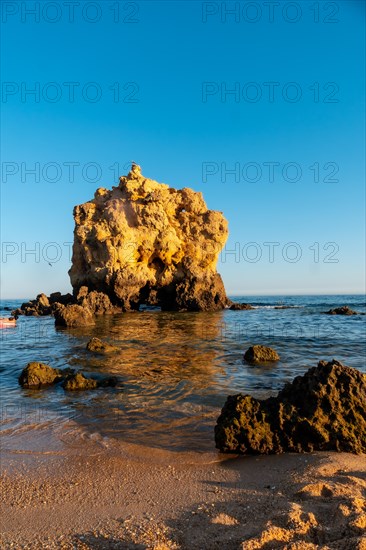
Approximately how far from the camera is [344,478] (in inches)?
171

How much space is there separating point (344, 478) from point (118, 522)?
257 cm

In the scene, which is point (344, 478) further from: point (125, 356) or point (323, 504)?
point (125, 356)

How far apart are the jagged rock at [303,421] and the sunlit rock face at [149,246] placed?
33.9 metres

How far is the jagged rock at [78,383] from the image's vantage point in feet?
31.0

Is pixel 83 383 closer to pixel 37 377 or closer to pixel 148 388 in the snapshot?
pixel 37 377

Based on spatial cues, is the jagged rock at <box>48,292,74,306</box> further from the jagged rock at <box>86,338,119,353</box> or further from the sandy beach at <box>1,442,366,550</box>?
the sandy beach at <box>1,442,366,550</box>

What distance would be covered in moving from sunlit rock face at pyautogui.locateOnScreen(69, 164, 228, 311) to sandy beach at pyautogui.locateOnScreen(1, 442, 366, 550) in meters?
34.1

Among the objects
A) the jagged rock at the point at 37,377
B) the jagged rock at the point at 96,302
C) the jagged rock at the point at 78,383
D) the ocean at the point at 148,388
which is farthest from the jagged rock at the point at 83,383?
the jagged rock at the point at 96,302

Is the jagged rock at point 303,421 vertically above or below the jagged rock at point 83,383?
above

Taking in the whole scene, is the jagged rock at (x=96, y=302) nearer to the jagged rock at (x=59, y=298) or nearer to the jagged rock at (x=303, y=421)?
the jagged rock at (x=59, y=298)

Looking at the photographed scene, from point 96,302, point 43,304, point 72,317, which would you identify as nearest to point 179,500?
point 72,317

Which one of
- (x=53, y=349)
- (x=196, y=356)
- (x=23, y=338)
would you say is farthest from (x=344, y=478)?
(x=23, y=338)

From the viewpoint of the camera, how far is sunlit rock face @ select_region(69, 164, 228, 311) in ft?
132

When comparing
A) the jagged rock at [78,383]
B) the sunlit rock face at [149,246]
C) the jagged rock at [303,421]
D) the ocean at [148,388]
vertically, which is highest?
the sunlit rock face at [149,246]
